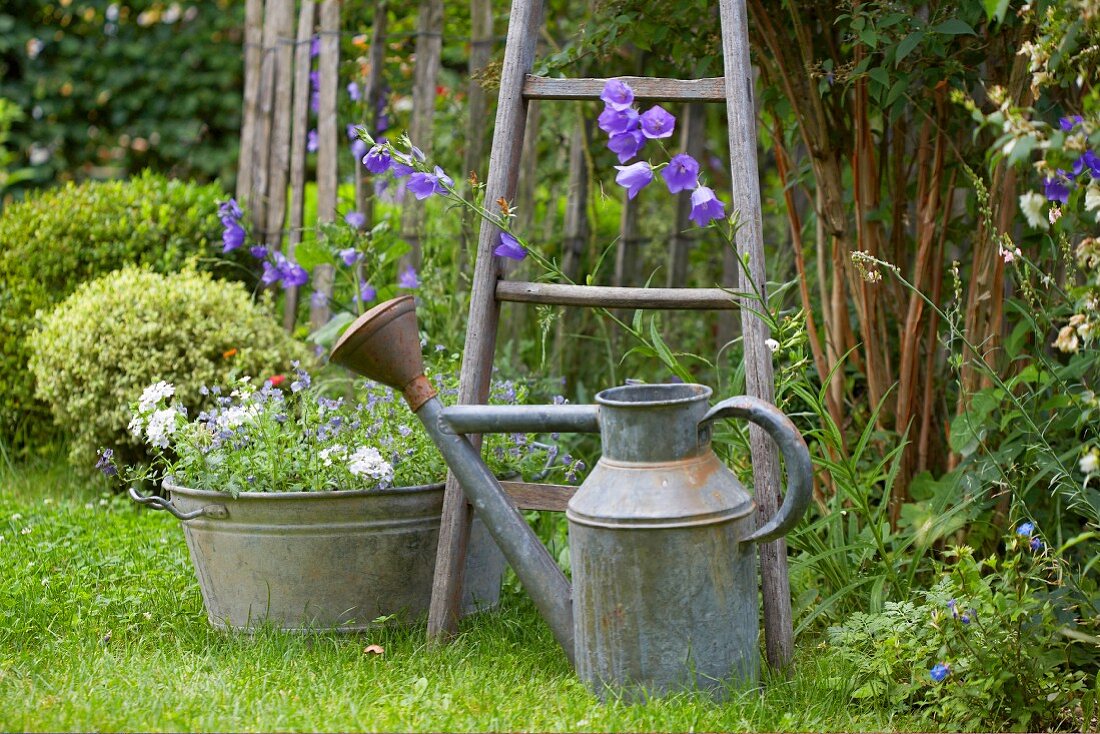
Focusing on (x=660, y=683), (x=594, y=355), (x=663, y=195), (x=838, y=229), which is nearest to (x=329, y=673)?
(x=660, y=683)

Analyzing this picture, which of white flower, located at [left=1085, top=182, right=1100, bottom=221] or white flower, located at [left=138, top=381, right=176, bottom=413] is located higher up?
white flower, located at [left=1085, top=182, right=1100, bottom=221]

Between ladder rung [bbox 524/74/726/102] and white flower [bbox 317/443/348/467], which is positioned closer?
ladder rung [bbox 524/74/726/102]

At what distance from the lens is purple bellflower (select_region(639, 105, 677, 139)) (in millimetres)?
2074

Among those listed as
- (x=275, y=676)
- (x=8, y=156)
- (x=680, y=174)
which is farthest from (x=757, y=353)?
(x=8, y=156)

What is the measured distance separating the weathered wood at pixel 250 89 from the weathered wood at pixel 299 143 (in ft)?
1.13

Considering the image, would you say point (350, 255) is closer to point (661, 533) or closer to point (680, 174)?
point (680, 174)

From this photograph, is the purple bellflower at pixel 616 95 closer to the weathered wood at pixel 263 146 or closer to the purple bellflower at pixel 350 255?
the purple bellflower at pixel 350 255

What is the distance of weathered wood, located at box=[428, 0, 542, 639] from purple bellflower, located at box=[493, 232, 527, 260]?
19mm

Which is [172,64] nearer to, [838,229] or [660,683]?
[838,229]

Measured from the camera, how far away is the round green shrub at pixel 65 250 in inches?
154

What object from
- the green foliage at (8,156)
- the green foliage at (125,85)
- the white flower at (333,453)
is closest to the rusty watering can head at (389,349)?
the white flower at (333,453)

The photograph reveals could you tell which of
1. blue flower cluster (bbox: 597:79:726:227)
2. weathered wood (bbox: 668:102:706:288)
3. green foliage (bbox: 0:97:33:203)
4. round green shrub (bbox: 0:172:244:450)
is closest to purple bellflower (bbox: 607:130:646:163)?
blue flower cluster (bbox: 597:79:726:227)

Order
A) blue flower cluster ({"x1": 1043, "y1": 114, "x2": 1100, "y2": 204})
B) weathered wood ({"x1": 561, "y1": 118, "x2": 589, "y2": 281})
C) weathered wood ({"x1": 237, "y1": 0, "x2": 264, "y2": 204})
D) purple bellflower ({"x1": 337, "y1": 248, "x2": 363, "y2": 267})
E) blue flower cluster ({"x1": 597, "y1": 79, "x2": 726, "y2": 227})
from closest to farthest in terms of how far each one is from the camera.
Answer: blue flower cluster ({"x1": 1043, "y1": 114, "x2": 1100, "y2": 204}) < blue flower cluster ({"x1": 597, "y1": 79, "x2": 726, "y2": 227}) < purple bellflower ({"x1": 337, "y1": 248, "x2": 363, "y2": 267}) < weathered wood ({"x1": 561, "y1": 118, "x2": 589, "y2": 281}) < weathered wood ({"x1": 237, "y1": 0, "x2": 264, "y2": 204})

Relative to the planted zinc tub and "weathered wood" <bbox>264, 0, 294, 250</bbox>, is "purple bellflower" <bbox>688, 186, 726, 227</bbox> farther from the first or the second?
"weathered wood" <bbox>264, 0, 294, 250</bbox>
